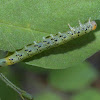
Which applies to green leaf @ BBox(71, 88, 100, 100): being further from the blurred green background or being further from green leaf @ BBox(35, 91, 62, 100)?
the blurred green background

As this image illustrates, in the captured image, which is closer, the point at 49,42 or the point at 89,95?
the point at 49,42

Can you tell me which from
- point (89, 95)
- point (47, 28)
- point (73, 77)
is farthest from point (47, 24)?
point (89, 95)

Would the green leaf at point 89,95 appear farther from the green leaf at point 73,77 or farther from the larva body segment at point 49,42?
the larva body segment at point 49,42

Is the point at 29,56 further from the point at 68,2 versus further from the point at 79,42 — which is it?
the point at 68,2

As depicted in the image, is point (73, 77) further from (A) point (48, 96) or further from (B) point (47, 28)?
(B) point (47, 28)

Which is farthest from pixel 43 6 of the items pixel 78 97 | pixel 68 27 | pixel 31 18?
pixel 78 97

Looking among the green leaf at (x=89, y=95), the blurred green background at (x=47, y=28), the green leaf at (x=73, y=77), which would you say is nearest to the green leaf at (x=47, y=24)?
the blurred green background at (x=47, y=28)

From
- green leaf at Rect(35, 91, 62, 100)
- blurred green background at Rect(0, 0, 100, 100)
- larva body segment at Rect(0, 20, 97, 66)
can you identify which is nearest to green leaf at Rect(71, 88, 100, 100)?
green leaf at Rect(35, 91, 62, 100)
